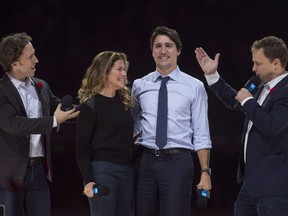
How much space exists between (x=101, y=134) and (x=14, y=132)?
392mm

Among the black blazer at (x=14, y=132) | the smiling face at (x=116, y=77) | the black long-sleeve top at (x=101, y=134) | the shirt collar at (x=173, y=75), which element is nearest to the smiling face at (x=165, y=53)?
the shirt collar at (x=173, y=75)

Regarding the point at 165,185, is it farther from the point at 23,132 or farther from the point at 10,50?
the point at 10,50

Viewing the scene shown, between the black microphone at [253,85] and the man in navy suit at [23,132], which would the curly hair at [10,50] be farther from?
the black microphone at [253,85]

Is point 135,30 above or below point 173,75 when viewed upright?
above

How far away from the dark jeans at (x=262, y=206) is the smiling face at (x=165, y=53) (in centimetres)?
70

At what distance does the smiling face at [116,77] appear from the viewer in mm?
2463

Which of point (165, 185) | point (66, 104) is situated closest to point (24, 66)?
point (66, 104)

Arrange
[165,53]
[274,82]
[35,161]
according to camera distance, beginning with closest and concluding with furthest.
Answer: [274,82] < [35,161] < [165,53]

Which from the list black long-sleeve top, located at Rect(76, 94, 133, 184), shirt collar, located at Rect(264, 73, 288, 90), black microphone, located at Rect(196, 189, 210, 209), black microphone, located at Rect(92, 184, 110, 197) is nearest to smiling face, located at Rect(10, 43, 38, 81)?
black long-sleeve top, located at Rect(76, 94, 133, 184)

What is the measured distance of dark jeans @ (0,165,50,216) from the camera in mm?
2387

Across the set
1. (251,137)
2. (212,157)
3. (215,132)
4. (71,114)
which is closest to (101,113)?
(71,114)

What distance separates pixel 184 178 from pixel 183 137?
0.64 ft

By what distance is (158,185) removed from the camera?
249 cm

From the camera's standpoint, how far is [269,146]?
2.29 m
